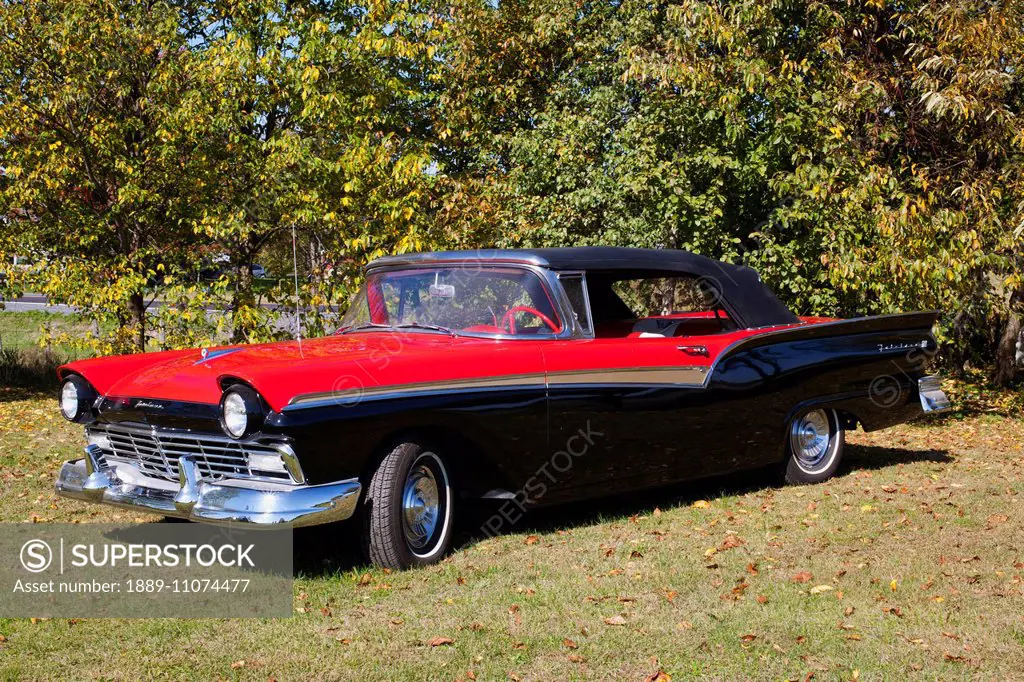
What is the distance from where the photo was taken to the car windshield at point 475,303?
656cm

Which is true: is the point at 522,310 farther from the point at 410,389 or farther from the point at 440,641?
the point at 440,641

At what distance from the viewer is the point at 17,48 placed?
1300cm

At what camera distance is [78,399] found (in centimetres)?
630

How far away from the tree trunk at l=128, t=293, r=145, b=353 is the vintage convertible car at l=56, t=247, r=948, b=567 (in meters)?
6.35

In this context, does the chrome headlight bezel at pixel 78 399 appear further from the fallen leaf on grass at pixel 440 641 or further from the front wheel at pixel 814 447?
the front wheel at pixel 814 447

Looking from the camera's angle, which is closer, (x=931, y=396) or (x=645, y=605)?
(x=645, y=605)

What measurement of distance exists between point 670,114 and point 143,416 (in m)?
8.25

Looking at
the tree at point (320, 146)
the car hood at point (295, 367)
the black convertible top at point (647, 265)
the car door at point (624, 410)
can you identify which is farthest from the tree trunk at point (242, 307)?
the car door at point (624, 410)

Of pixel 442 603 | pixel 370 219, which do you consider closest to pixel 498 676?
pixel 442 603

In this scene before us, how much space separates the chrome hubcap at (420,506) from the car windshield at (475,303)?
3.36 ft

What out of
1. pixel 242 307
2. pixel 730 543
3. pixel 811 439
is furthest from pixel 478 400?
pixel 242 307

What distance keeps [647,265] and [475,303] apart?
4.30 feet

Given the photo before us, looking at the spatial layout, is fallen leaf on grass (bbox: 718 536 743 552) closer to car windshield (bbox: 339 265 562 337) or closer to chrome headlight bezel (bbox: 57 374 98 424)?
car windshield (bbox: 339 265 562 337)

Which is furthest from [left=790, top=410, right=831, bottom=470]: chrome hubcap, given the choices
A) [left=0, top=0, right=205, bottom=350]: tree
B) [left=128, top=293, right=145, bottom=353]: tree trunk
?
[left=128, top=293, right=145, bottom=353]: tree trunk
